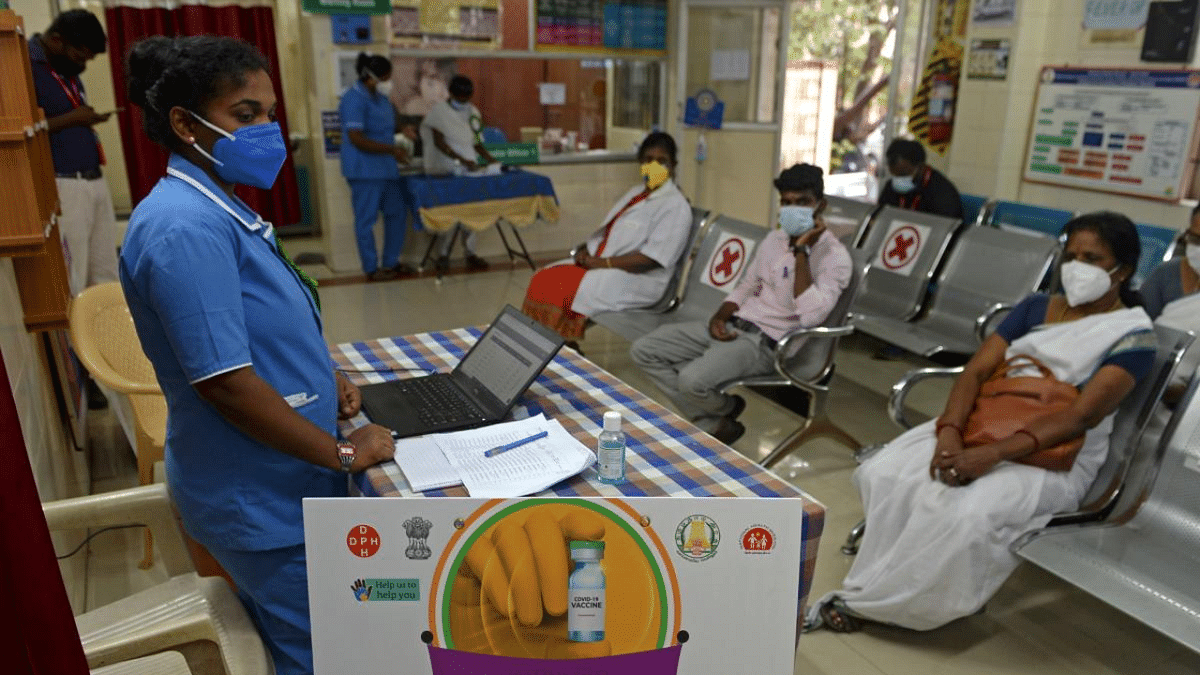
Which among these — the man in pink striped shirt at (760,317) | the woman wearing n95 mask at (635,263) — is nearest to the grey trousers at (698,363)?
the man in pink striped shirt at (760,317)

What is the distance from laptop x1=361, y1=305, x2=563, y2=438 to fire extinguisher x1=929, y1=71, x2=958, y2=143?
417cm

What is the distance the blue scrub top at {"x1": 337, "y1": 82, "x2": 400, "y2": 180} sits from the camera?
5.86 metres

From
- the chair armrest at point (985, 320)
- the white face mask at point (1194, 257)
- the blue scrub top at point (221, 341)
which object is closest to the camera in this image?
the blue scrub top at point (221, 341)

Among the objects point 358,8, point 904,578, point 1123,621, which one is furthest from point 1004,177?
point 358,8

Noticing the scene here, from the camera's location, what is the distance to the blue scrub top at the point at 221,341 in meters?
1.30

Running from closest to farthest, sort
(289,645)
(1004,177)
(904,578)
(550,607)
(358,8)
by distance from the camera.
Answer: (550,607)
(289,645)
(904,578)
(1004,177)
(358,8)

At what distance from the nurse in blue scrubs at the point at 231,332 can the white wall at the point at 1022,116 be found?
4397 mm

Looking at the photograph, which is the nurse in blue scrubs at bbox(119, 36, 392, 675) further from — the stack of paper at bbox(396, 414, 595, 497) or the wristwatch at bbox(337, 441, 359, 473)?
the stack of paper at bbox(396, 414, 595, 497)

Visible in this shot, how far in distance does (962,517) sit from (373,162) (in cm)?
485

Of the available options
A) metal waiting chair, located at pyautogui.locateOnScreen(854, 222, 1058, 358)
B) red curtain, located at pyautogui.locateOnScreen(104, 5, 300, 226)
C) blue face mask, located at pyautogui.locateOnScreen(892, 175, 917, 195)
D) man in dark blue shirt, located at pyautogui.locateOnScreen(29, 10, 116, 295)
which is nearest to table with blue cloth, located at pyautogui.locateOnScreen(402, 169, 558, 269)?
red curtain, located at pyautogui.locateOnScreen(104, 5, 300, 226)

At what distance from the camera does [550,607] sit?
108cm

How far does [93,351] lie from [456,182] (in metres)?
3.71

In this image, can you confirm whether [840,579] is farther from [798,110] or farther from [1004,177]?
[798,110]

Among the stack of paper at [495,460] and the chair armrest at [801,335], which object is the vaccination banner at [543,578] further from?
the chair armrest at [801,335]
